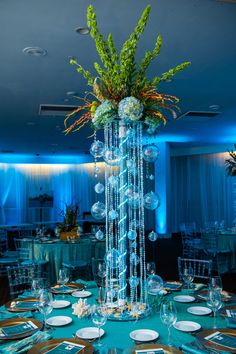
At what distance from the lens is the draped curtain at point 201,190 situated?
12055 millimetres

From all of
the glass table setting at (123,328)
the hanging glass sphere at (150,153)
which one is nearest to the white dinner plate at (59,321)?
the glass table setting at (123,328)

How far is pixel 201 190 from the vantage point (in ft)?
41.4

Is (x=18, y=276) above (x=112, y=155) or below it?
below

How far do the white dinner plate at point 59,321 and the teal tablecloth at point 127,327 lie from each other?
0.03 meters

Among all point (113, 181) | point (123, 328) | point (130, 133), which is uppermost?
point (130, 133)

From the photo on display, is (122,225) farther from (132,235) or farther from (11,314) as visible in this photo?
(11,314)

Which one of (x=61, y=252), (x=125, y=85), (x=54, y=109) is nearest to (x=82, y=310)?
(x=125, y=85)

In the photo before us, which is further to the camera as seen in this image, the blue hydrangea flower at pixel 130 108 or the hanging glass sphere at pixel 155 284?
the hanging glass sphere at pixel 155 284

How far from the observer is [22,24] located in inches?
129

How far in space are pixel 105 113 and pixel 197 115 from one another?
5077 mm

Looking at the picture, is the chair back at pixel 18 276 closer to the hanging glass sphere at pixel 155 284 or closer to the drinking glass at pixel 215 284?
the hanging glass sphere at pixel 155 284

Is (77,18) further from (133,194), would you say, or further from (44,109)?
(44,109)

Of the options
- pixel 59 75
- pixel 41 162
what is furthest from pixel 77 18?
pixel 41 162

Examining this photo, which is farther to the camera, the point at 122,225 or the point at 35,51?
the point at 35,51
